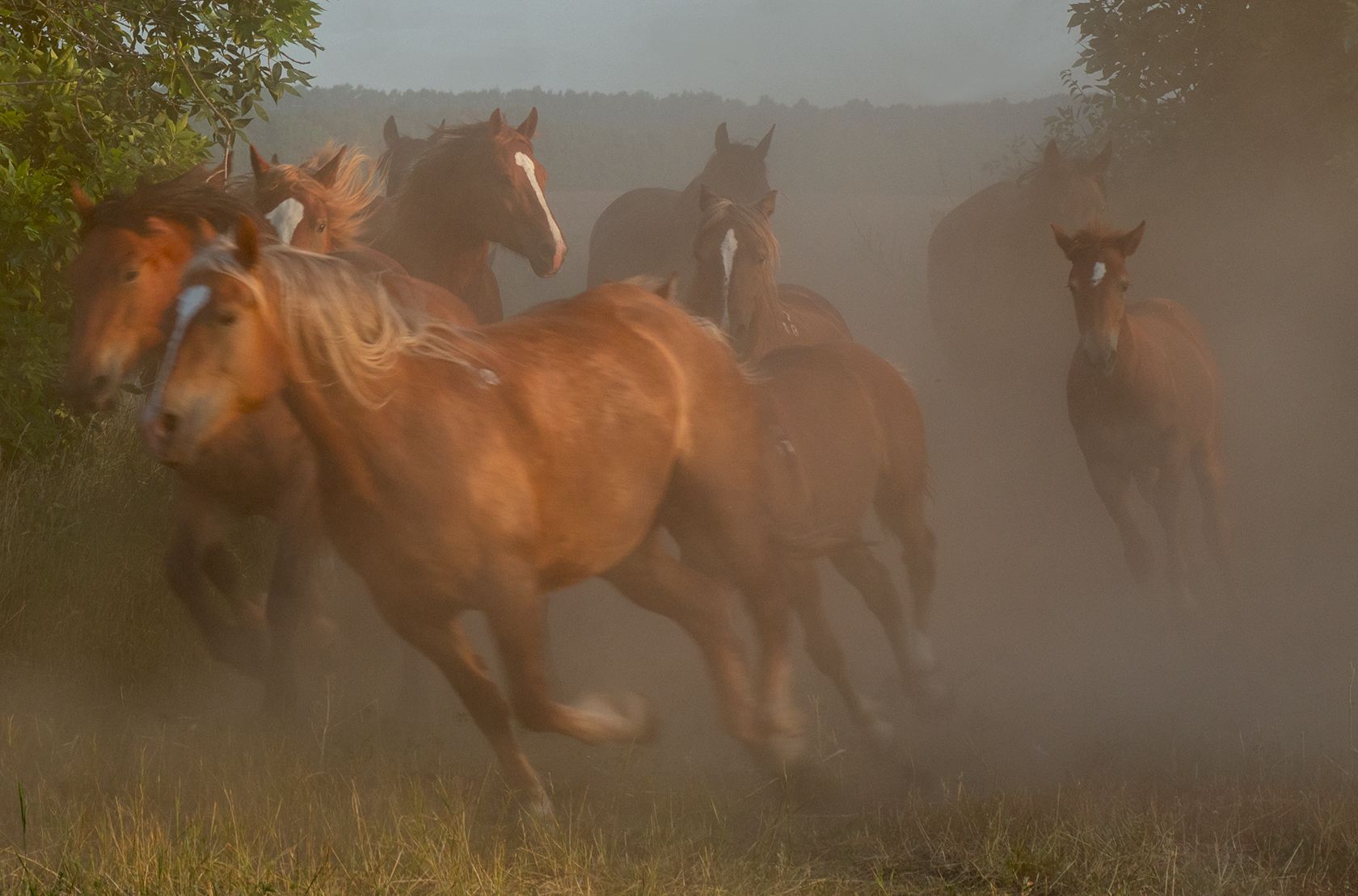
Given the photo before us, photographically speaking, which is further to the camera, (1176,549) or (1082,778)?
(1176,549)

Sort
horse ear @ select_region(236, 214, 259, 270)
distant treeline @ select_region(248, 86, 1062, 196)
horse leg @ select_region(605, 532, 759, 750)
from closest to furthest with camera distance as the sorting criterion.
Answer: horse ear @ select_region(236, 214, 259, 270), horse leg @ select_region(605, 532, 759, 750), distant treeline @ select_region(248, 86, 1062, 196)

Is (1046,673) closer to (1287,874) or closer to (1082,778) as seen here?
(1082,778)

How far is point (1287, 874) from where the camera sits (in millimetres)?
4059

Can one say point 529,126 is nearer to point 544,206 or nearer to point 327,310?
point 544,206

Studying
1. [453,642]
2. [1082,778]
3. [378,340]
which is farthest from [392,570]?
[1082,778]

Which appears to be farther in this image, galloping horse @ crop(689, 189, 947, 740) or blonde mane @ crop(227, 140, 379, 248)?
blonde mane @ crop(227, 140, 379, 248)

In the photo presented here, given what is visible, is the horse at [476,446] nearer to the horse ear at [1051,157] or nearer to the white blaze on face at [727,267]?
the white blaze on face at [727,267]

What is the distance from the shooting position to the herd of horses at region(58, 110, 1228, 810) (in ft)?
12.8

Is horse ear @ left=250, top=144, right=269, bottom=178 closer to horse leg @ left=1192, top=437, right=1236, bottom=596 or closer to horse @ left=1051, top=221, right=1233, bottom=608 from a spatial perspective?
horse @ left=1051, top=221, right=1233, bottom=608

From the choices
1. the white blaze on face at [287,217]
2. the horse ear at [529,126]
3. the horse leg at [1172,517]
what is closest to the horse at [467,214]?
the horse ear at [529,126]

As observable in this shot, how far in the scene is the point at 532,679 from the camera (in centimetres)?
409

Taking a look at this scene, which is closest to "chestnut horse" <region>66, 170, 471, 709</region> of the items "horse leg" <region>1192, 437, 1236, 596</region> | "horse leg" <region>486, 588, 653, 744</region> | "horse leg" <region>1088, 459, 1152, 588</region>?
"horse leg" <region>486, 588, 653, 744</region>

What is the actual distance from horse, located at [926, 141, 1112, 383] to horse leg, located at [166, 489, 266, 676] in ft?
23.8

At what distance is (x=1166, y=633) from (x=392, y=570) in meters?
5.84
